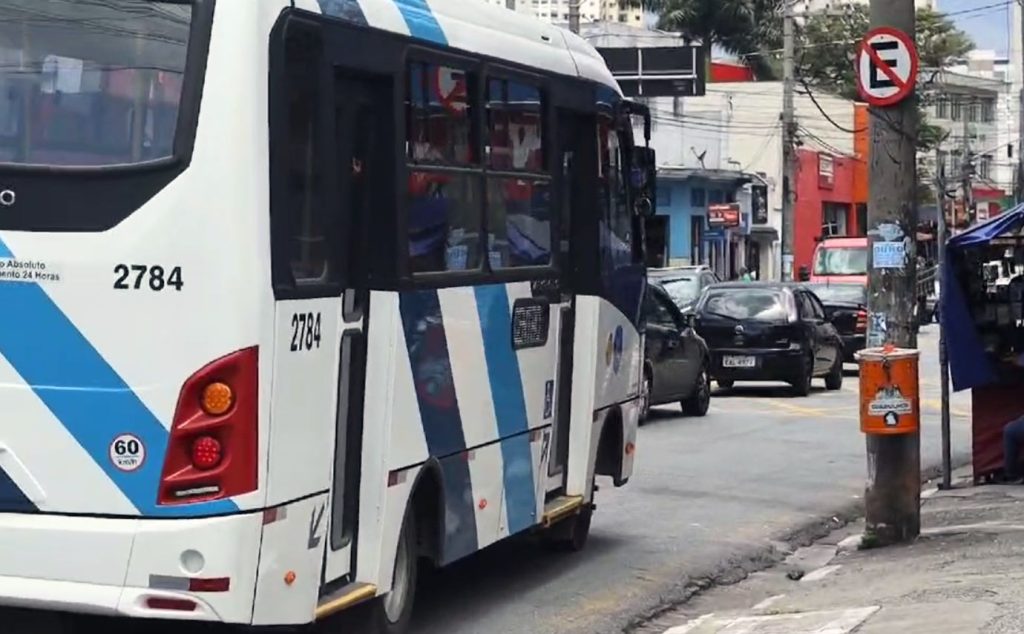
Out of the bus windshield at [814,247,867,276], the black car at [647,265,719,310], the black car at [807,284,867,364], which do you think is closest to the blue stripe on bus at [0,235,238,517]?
the black car at [647,265,719,310]

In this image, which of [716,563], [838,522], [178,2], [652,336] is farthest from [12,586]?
[652,336]

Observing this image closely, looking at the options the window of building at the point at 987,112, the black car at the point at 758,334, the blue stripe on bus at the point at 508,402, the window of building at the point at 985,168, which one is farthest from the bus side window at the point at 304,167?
the window of building at the point at 987,112

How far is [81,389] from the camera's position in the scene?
21.8 feet

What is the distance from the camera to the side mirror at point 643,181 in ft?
39.7

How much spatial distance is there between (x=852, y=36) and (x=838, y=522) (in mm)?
65049

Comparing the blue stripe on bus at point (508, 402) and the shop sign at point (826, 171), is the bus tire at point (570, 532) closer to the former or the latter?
the blue stripe on bus at point (508, 402)

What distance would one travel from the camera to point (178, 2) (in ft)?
22.1

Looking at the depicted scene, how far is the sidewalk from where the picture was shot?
8.82 metres

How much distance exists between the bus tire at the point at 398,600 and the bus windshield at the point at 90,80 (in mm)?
2437

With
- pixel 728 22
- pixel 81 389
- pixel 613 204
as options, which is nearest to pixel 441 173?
pixel 81 389

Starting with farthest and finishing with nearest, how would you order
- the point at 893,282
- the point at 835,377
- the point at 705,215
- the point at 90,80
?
the point at 705,215, the point at 835,377, the point at 893,282, the point at 90,80

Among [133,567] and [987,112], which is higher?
[987,112]

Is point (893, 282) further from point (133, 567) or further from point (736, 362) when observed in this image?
point (736, 362)

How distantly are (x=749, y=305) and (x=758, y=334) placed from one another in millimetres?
690
